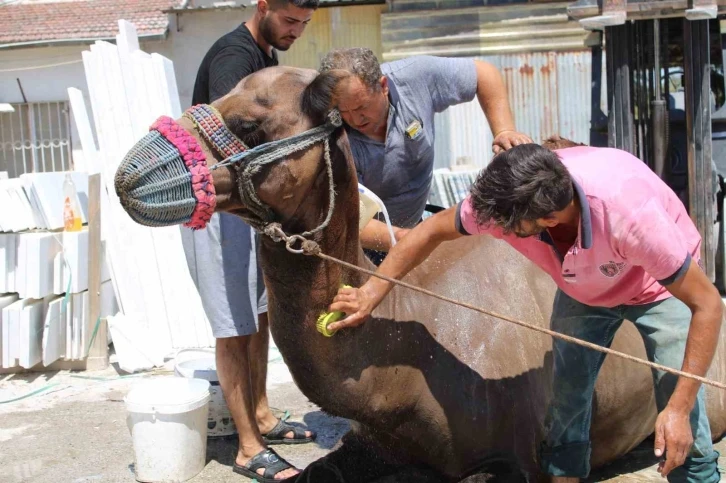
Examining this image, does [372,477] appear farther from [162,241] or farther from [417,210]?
[162,241]

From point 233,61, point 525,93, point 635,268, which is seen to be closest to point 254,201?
point 233,61

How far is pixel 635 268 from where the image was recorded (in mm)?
3074

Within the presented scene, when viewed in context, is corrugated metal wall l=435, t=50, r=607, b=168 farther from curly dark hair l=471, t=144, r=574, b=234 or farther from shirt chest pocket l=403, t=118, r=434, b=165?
curly dark hair l=471, t=144, r=574, b=234

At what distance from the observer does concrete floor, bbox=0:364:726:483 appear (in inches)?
165

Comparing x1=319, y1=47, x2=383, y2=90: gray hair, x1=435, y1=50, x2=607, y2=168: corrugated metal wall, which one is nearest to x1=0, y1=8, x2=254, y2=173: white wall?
x1=435, y1=50, x2=607, y2=168: corrugated metal wall

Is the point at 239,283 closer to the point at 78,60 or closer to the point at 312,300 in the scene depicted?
the point at 312,300

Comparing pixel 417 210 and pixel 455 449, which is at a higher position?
pixel 417 210

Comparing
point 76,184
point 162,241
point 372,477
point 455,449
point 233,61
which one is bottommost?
point 372,477

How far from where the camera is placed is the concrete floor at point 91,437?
4199mm

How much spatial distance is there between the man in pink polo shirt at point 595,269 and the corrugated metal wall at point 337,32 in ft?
28.4

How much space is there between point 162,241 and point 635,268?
446 cm

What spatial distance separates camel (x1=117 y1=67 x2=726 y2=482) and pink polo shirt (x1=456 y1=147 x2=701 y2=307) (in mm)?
426

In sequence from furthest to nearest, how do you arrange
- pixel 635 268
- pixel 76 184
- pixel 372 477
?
1. pixel 76 184
2. pixel 372 477
3. pixel 635 268

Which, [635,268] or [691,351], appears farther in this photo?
[635,268]
